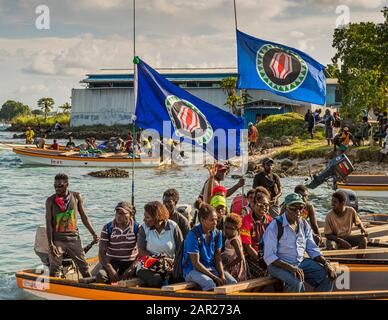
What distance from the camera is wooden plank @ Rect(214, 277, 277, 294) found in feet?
30.1

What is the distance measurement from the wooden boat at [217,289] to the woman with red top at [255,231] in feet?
1.29

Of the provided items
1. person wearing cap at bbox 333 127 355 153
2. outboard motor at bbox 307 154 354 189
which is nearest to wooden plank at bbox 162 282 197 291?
outboard motor at bbox 307 154 354 189

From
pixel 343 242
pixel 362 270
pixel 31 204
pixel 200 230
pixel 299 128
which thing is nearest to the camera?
pixel 200 230

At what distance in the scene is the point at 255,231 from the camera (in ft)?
33.6

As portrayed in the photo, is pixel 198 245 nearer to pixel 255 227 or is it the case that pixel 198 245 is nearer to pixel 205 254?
pixel 205 254

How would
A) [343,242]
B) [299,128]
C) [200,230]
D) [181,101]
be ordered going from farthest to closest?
1. [299,128]
2. [181,101]
3. [343,242]
4. [200,230]

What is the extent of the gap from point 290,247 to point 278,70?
19.1 feet

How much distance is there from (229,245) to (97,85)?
80.5 m

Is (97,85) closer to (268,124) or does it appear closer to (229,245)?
(268,124)

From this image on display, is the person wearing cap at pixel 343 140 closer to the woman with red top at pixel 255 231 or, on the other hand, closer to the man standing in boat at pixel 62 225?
the woman with red top at pixel 255 231

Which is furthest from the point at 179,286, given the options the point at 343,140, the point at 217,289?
the point at 343,140

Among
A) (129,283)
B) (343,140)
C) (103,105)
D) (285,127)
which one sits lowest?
(129,283)

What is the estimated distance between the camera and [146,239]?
962cm

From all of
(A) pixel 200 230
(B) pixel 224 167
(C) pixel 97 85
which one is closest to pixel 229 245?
(A) pixel 200 230
